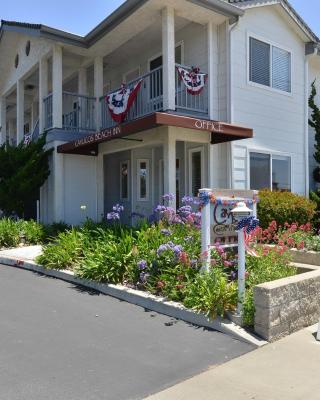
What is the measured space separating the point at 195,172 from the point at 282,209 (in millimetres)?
2958

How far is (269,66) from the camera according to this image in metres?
13.2

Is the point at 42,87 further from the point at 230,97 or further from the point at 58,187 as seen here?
the point at 230,97

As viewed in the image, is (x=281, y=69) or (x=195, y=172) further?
(x=281, y=69)

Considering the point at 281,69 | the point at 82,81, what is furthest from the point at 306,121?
the point at 82,81

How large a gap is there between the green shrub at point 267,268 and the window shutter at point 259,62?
7.09 m

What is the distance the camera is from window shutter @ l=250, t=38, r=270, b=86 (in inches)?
498

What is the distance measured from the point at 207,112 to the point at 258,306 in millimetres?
7396

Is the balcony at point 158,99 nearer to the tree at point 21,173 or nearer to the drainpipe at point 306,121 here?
the tree at point 21,173

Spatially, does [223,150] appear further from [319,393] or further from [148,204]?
[319,393]

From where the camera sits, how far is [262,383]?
13.6 ft

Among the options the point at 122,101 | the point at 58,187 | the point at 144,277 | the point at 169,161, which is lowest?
the point at 144,277

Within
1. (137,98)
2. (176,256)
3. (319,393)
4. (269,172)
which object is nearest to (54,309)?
(176,256)

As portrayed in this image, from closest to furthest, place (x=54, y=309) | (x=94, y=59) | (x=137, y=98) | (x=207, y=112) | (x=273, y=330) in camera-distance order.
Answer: (x=273, y=330) < (x=54, y=309) < (x=207, y=112) < (x=137, y=98) < (x=94, y=59)

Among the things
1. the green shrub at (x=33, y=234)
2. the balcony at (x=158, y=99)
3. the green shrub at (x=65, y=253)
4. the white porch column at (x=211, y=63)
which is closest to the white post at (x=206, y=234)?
the green shrub at (x=65, y=253)
